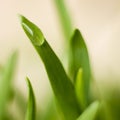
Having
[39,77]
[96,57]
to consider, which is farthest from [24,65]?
[96,57]

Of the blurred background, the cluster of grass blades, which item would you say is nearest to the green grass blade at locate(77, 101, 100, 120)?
the cluster of grass blades

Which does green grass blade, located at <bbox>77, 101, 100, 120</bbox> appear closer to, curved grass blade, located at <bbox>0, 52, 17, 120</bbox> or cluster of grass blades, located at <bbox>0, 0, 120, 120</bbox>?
cluster of grass blades, located at <bbox>0, 0, 120, 120</bbox>

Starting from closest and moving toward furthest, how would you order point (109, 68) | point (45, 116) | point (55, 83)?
point (55, 83)
point (45, 116)
point (109, 68)

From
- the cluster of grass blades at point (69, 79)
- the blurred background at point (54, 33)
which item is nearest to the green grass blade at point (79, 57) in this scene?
the cluster of grass blades at point (69, 79)

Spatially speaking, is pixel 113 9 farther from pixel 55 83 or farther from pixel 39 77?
pixel 55 83

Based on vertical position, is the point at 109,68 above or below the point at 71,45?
below

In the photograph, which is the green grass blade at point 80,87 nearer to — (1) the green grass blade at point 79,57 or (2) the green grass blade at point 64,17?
(1) the green grass blade at point 79,57

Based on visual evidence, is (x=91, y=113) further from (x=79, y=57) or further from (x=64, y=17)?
(x=64, y=17)
